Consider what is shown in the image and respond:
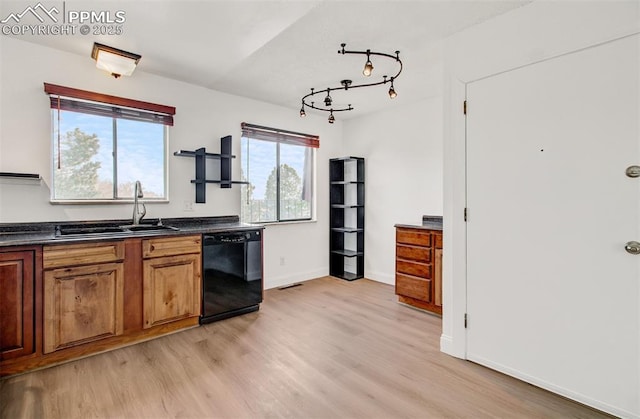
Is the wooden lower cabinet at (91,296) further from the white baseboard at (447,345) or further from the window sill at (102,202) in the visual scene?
the white baseboard at (447,345)

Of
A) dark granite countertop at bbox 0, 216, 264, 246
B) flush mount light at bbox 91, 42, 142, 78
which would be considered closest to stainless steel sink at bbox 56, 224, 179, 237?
dark granite countertop at bbox 0, 216, 264, 246

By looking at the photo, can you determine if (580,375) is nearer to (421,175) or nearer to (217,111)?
(421,175)

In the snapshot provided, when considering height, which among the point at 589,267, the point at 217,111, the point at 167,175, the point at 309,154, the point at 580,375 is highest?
the point at 217,111

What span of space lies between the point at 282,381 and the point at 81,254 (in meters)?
1.77

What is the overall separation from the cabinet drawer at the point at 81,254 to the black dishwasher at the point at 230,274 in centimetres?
73

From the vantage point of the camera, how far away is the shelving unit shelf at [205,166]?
3.51 meters

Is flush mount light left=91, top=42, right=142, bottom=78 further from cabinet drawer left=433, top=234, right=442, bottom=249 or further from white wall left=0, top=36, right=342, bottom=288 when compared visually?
cabinet drawer left=433, top=234, right=442, bottom=249

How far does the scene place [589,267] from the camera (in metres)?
1.87

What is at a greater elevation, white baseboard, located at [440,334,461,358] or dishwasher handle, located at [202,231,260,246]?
dishwasher handle, located at [202,231,260,246]

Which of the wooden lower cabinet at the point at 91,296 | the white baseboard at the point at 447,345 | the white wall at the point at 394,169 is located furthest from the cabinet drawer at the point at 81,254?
the white wall at the point at 394,169

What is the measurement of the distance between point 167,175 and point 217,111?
3.25 feet

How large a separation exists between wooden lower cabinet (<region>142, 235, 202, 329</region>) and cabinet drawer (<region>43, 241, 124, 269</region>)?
0.70 ft

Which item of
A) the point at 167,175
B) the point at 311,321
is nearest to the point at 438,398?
the point at 311,321

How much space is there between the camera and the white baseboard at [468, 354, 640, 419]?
1766 mm
